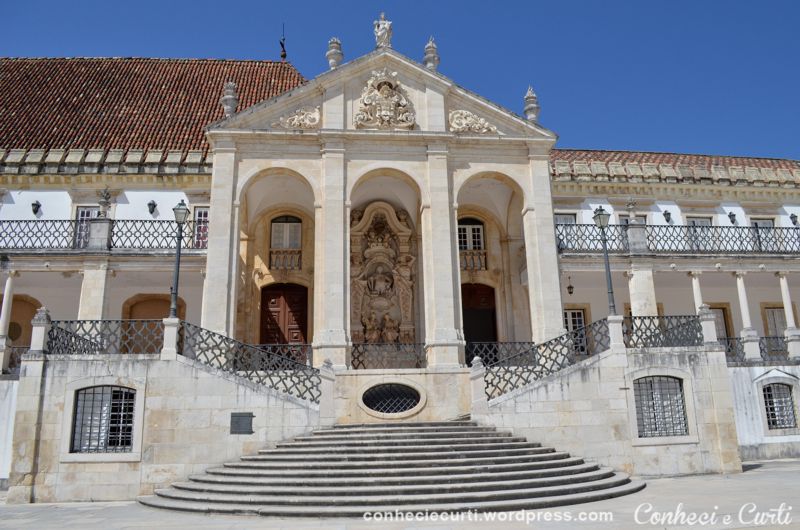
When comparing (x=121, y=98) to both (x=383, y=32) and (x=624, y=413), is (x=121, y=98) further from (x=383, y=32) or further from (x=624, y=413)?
(x=624, y=413)

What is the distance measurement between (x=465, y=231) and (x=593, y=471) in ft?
35.7

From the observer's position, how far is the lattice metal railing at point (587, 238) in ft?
68.3

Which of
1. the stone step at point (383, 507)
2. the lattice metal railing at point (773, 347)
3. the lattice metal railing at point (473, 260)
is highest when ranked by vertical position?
the lattice metal railing at point (473, 260)

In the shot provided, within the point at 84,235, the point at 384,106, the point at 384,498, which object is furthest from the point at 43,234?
the point at 384,498

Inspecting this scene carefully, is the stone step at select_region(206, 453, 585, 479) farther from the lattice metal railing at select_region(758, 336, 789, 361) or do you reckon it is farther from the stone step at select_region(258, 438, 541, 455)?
the lattice metal railing at select_region(758, 336, 789, 361)

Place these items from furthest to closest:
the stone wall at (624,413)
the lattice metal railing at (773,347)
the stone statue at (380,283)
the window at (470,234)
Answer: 1. the window at (470,234)
2. the lattice metal railing at (773,347)
3. the stone statue at (380,283)
4. the stone wall at (624,413)

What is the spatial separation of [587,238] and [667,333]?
6858mm

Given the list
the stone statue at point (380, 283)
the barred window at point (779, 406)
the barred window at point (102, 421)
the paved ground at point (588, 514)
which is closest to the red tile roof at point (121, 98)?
the stone statue at point (380, 283)

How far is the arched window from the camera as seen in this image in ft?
67.4

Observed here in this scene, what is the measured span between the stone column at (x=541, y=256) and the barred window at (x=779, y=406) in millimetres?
6647

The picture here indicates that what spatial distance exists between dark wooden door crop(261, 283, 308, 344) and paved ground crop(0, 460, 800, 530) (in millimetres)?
8497

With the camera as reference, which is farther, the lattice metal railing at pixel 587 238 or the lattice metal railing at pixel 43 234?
the lattice metal railing at pixel 587 238

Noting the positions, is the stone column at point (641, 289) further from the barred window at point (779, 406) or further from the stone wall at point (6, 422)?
the stone wall at point (6, 422)

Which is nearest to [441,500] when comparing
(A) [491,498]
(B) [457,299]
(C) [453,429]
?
(A) [491,498]
